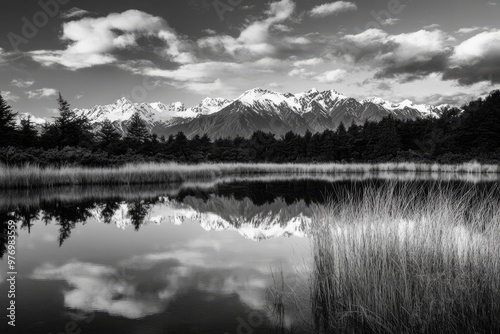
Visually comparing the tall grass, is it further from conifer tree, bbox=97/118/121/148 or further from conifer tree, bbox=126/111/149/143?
conifer tree, bbox=126/111/149/143

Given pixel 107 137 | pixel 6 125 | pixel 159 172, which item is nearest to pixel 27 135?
pixel 6 125

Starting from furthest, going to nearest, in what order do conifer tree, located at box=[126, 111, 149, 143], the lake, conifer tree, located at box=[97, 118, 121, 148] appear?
1. conifer tree, located at box=[126, 111, 149, 143]
2. conifer tree, located at box=[97, 118, 121, 148]
3. the lake

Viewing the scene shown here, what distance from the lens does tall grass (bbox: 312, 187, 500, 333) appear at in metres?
3.86

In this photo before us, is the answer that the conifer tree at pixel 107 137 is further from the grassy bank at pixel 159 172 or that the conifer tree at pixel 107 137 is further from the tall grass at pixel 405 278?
the tall grass at pixel 405 278

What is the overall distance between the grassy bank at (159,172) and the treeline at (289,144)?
2807mm

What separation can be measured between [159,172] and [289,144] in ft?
153

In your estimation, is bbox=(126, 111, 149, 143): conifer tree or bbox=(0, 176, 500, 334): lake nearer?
bbox=(0, 176, 500, 334): lake

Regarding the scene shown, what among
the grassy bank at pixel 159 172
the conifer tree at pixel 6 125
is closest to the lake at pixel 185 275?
the grassy bank at pixel 159 172

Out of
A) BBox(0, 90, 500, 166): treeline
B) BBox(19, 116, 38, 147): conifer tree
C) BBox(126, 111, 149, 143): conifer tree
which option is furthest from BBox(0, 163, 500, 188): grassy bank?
BBox(126, 111, 149, 143): conifer tree

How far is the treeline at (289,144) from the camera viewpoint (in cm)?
3192

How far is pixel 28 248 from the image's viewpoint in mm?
7664

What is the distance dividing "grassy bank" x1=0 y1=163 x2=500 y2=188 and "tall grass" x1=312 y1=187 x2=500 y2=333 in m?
17.8

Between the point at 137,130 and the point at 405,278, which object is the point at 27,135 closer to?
the point at 137,130

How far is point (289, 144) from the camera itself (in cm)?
7031
